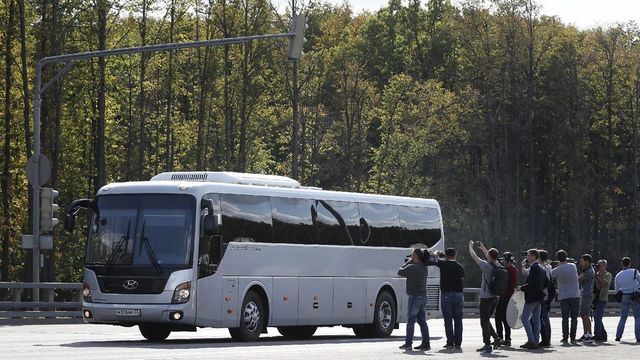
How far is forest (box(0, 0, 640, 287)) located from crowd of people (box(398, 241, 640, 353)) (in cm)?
2939

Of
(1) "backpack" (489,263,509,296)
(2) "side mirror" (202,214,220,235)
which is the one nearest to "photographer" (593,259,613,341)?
(1) "backpack" (489,263,509,296)

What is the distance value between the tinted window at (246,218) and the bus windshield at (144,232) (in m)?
0.98

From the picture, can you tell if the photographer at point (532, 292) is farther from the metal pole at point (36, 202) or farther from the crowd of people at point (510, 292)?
the metal pole at point (36, 202)

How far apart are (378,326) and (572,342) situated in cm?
438

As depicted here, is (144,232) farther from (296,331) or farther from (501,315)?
(501,315)

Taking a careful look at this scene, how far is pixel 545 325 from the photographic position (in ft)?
100

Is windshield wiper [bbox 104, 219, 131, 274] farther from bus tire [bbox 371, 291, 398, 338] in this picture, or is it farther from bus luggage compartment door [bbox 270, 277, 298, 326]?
bus tire [bbox 371, 291, 398, 338]

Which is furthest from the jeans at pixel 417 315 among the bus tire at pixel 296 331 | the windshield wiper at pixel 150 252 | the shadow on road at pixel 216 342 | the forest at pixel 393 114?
the forest at pixel 393 114

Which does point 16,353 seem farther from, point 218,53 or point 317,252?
point 218,53

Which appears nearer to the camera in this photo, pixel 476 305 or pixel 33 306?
pixel 33 306

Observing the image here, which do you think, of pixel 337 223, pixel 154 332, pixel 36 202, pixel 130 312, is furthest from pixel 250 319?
pixel 36 202

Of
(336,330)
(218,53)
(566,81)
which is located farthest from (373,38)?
(336,330)

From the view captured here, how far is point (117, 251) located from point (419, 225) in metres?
9.54

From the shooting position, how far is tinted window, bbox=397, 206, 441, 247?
3547cm
